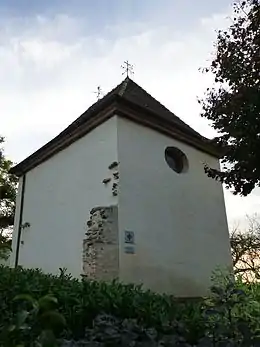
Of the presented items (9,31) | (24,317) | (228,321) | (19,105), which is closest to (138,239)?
(19,105)

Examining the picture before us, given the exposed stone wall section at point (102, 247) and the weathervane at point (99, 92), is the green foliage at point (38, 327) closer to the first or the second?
the exposed stone wall section at point (102, 247)

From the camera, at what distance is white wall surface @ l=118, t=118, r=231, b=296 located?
8.08 m

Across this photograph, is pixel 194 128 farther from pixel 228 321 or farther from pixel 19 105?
pixel 228 321

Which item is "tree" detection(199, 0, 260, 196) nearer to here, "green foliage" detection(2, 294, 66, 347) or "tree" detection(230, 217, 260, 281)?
"green foliage" detection(2, 294, 66, 347)

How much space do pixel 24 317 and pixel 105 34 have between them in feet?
22.6

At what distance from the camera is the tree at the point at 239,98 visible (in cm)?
679

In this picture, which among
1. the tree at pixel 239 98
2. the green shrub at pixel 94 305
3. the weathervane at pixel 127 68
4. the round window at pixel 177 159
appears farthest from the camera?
the weathervane at pixel 127 68

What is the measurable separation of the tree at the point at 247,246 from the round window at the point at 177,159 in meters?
5.63

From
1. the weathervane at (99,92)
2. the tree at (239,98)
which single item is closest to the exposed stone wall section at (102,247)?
the tree at (239,98)

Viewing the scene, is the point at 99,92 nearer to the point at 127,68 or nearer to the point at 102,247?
the point at 127,68

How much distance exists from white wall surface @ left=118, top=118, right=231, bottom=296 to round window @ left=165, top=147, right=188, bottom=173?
147 mm

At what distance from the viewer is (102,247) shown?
7562 millimetres

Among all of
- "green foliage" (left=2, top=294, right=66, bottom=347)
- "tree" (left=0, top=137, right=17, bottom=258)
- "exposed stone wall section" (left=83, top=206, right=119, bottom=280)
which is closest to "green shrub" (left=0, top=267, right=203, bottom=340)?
"green foliage" (left=2, top=294, right=66, bottom=347)

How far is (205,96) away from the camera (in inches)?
319
